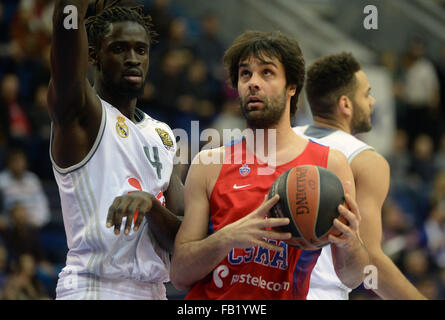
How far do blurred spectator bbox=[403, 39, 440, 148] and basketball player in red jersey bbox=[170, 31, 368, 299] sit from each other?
27.8 feet

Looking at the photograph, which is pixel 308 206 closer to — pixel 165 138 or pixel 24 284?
pixel 165 138

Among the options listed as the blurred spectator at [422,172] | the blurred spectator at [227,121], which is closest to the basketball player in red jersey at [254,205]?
the blurred spectator at [227,121]

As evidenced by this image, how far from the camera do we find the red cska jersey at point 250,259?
11.6 ft

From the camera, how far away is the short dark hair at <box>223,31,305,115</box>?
12.6 feet

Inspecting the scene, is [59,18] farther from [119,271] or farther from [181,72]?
[181,72]

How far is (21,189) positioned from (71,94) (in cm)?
519

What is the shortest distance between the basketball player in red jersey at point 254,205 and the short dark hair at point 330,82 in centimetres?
107

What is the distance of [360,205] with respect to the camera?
172 inches

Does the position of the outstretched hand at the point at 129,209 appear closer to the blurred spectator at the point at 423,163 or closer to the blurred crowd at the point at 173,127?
the blurred crowd at the point at 173,127

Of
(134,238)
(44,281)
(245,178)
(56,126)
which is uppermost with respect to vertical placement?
(56,126)

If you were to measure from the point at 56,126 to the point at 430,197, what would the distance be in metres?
7.94

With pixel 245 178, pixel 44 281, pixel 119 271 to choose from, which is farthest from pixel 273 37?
pixel 44 281

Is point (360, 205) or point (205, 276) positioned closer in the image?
point (205, 276)

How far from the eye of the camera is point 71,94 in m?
3.43
